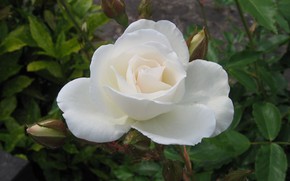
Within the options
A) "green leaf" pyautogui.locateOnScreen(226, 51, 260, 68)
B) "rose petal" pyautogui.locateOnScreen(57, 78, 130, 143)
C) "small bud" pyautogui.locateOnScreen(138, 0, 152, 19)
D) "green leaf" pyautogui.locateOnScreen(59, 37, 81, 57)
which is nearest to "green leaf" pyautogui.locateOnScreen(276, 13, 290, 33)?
"green leaf" pyautogui.locateOnScreen(226, 51, 260, 68)

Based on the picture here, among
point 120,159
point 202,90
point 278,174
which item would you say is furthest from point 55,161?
point 202,90

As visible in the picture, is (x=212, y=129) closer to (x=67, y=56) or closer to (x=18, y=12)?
(x=67, y=56)

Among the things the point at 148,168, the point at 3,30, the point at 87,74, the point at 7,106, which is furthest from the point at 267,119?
the point at 3,30

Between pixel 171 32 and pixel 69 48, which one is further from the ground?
pixel 171 32

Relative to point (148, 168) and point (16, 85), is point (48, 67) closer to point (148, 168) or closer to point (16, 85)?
point (16, 85)

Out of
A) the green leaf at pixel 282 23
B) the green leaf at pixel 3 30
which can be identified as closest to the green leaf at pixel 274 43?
the green leaf at pixel 282 23

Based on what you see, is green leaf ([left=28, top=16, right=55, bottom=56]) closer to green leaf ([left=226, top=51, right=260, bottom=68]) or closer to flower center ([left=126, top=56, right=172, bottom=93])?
green leaf ([left=226, top=51, right=260, bottom=68])
